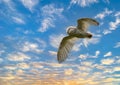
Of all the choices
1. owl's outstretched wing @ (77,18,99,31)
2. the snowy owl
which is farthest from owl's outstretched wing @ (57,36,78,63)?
owl's outstretched wing @ (77,18,99,31)

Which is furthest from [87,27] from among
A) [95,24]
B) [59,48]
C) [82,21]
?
[59,48]

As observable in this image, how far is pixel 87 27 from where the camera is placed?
21.2 m

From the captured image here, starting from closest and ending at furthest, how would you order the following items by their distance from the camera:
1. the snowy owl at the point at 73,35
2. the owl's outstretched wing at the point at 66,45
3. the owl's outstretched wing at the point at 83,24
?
the snowy owl at the point at 73,35 → the owl's outstretched wing at the point at 83,24 → the owl's outstretched wing at the point at 66,45

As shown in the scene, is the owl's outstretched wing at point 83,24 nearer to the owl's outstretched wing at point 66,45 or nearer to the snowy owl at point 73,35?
the snowy owl at point 73,35

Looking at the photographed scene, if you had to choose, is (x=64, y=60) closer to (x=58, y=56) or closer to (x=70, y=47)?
(x=58, y=56)

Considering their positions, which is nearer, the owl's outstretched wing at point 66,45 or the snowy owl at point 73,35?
the snowy owl at point 73,35

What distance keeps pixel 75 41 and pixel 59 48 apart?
1917 mm

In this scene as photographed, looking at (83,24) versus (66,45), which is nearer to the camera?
(83,24)

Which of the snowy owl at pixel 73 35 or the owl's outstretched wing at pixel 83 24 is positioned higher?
the owl's outstretched wing at pixel 83 24

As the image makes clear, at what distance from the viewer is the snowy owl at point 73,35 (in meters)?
19.7

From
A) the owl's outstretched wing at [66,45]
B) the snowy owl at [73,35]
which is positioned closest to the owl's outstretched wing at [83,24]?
the snowy owl at [73,35]

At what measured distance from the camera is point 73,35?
20.6m

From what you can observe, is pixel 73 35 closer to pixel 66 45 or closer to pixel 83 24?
pixel 83 24

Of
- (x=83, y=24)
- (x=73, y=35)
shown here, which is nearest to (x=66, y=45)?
(x=73, y=35)
